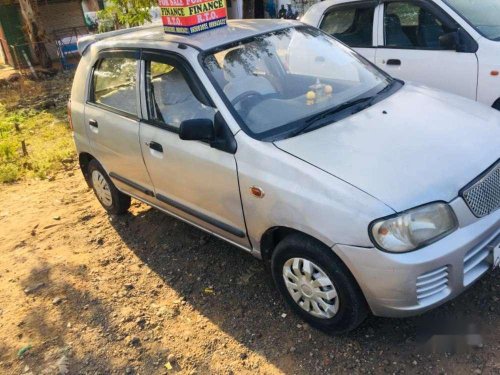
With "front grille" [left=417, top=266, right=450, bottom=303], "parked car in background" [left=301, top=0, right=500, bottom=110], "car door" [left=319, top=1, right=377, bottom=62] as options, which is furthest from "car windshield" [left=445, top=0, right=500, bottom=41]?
"front grille" [left=417, top=266, right=450, bottom=303]

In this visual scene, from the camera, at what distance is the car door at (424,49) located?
181 inches

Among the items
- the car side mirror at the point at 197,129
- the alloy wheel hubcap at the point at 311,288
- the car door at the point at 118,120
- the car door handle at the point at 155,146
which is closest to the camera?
the alloy wheel hubcap at the point at 311,288

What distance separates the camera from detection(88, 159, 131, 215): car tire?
4578 millimetres

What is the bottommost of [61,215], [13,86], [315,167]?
[13,86]

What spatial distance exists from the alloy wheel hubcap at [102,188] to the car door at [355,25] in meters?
3.09

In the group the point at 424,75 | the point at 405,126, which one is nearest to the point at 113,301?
the point at 405,126

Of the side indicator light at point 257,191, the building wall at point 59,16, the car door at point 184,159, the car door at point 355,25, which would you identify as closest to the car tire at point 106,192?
the car door at point 184,159

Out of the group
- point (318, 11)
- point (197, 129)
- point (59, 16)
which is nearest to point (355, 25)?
point (318, 11)

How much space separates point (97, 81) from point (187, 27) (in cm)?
117

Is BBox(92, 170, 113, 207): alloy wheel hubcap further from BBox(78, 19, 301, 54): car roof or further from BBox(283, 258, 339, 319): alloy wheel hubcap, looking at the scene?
BBox(283, 258, 339, 319): alloy wheel hubcap

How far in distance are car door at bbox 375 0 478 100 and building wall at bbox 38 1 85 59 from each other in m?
15.9

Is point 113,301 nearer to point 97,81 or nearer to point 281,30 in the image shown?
point 97,81

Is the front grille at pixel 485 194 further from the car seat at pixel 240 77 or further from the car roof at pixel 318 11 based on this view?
the car roof at pixel 318 11

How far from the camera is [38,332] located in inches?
132
